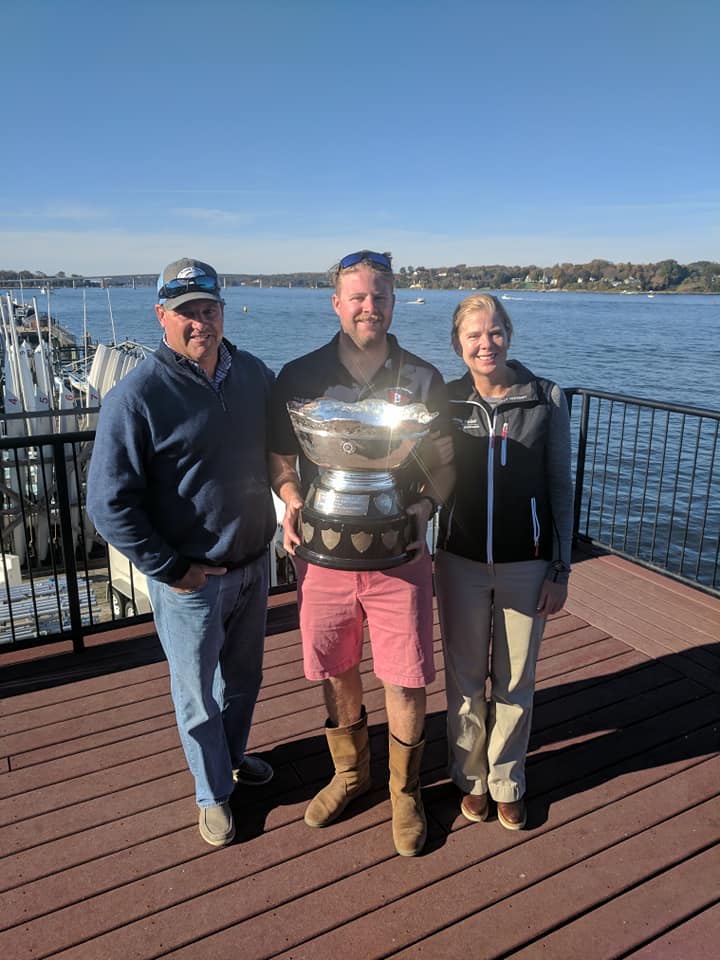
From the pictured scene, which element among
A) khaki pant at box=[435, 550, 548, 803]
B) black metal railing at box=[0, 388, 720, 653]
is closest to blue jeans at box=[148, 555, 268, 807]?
khaki pant at box=[435, 550, 548, 803]

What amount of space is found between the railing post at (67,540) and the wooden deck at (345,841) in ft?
0.63

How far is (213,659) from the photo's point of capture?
2121 mm

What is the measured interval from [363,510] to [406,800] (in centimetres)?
105

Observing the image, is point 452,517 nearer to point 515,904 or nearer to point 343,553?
point 343,553

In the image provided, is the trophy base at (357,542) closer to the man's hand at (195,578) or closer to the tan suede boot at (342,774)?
the man's hand at (195,578)

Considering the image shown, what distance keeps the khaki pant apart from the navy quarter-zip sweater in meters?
0.71

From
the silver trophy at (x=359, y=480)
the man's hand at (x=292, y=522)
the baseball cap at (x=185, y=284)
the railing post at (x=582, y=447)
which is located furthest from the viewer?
the railing post at (x=582, y=447)

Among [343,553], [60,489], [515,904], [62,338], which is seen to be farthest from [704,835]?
[62,338]

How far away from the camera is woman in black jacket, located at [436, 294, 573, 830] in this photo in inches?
81.4

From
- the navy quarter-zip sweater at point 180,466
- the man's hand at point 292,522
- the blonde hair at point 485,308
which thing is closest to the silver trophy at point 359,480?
the man's hand at point 292,522

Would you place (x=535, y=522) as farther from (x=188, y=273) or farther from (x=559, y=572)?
(x=188, y=273)

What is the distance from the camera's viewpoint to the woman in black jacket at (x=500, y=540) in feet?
6.79

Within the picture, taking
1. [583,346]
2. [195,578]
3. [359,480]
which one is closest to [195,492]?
[195,578]

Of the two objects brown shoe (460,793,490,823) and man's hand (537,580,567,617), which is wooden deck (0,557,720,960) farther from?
man's hand (537,580,567,617)
